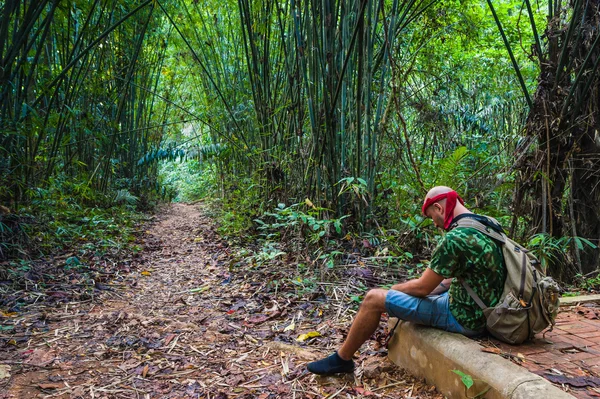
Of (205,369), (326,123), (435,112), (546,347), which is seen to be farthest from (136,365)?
(435,112)

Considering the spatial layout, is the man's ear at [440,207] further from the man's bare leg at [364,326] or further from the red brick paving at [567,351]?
the red brick paving at [567,351]

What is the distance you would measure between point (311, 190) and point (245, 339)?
5.59 feet

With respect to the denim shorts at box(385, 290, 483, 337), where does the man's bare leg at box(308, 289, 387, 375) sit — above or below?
below

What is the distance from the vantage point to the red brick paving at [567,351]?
1609mm

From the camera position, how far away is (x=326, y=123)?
11.0 feet

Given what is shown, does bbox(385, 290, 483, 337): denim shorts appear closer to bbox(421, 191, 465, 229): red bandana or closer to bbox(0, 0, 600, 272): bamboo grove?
bbox(421, 191, 465, 229): red bandana

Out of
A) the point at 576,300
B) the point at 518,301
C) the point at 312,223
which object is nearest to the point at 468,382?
the point at 518,301

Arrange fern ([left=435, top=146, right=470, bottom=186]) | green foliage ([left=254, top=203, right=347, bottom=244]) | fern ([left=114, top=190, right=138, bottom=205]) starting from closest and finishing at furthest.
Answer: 1. green foliage ([left=254, top=203, right=347, bottom=244])
2. fern ([left=435, top=146, right=470, bottom=186])
3. fern ([left=114, top=190, right=138, bottom=205])

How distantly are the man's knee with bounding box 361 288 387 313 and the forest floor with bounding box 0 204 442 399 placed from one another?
309mm

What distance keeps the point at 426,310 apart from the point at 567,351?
584 millimetres

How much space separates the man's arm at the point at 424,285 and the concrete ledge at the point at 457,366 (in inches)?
7.5

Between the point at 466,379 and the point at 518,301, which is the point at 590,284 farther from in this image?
the point at 466,379

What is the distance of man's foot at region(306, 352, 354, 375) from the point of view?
78.3 inches

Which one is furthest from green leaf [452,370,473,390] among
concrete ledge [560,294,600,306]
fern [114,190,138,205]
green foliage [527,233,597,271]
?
fern [114,190,138,205]
